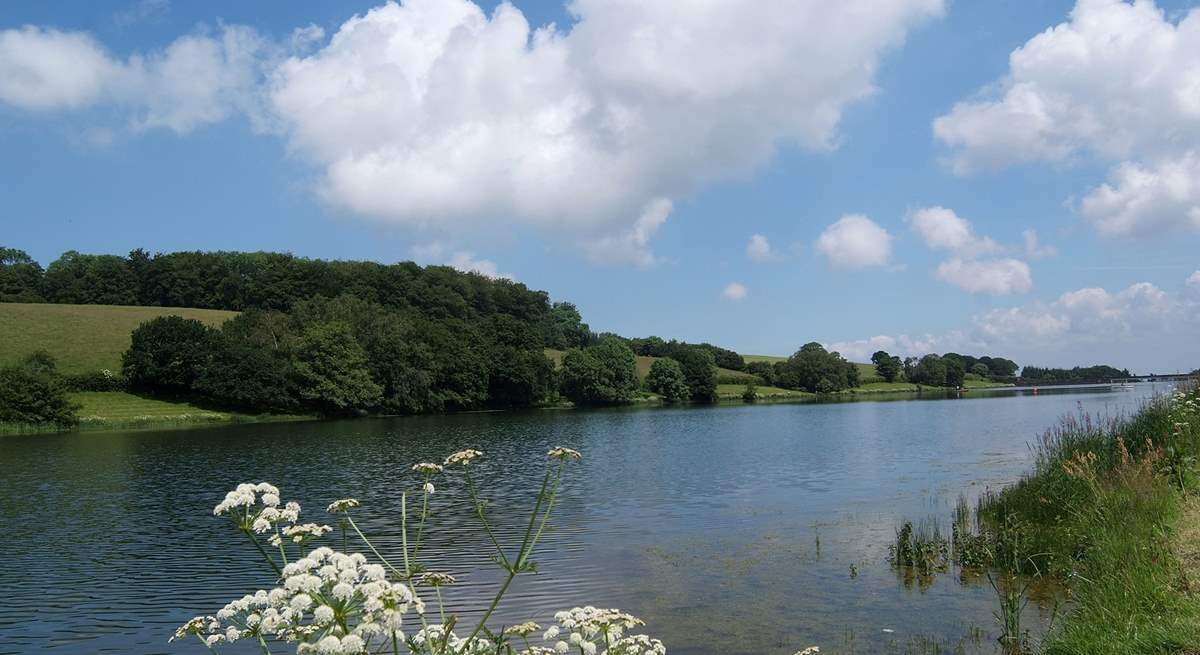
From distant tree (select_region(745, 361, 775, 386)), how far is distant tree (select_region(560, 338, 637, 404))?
36.5 m

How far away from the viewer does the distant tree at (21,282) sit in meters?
116

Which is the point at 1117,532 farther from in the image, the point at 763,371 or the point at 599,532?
the point at 763,371

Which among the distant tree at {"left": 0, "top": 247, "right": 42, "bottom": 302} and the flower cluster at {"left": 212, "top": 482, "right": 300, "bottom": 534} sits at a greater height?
the distant tree at {"left": 0, "top": 247, "right": 42, "bottom": 302}

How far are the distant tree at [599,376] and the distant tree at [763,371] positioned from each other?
36.5 metres

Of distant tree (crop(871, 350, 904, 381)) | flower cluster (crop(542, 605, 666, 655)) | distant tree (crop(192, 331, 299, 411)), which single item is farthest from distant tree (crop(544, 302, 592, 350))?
flower cluster (crop(542, 605, 666, 655))

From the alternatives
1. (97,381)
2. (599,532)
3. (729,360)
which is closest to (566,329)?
(729,360)

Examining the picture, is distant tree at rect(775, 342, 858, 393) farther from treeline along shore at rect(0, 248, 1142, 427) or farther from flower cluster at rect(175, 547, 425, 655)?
flower cluster at rect(175, 547, 425, 655)

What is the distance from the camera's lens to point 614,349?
11600 centimetres

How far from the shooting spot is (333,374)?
83688mm

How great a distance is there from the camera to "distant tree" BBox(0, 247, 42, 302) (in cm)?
11644

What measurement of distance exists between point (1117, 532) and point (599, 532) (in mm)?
12156

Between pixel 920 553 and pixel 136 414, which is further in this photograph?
pixel 136 414

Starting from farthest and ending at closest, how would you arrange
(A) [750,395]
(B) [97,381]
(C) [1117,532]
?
(A) [750,395], (B) [97,381], (C) [1117,532]

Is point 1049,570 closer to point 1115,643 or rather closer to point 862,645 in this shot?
Result: point 862,645
